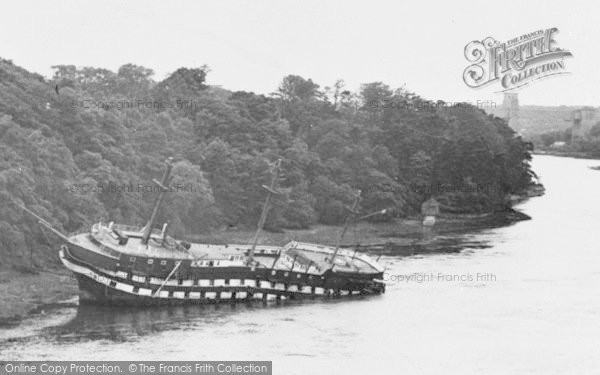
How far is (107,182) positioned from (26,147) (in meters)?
11.0

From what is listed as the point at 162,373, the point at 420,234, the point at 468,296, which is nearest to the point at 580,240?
the point at 420,234

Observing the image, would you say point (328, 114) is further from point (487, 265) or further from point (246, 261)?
point (246, 261)

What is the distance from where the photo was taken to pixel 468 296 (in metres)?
83.1

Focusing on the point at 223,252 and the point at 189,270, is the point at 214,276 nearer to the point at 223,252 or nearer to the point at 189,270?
the point at 189,270

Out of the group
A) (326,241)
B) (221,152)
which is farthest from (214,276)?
(221,152)

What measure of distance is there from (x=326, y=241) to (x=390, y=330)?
153 feet

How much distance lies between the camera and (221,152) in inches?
4796

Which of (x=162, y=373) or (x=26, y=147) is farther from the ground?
(x=26, y=147)

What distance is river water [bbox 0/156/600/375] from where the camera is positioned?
60.7m

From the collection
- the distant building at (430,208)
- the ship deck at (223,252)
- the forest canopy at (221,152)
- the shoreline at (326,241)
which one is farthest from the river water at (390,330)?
the distant building at (430,208)

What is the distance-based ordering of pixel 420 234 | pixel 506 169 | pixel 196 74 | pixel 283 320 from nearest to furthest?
pixel 283 320, pixel 420 234, pixel 196 74, pixel 506 169

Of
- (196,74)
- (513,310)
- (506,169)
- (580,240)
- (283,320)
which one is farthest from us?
(506,169)

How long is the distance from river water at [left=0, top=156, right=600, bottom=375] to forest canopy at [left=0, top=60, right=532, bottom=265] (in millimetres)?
18634

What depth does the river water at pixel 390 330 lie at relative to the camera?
60656 mm
